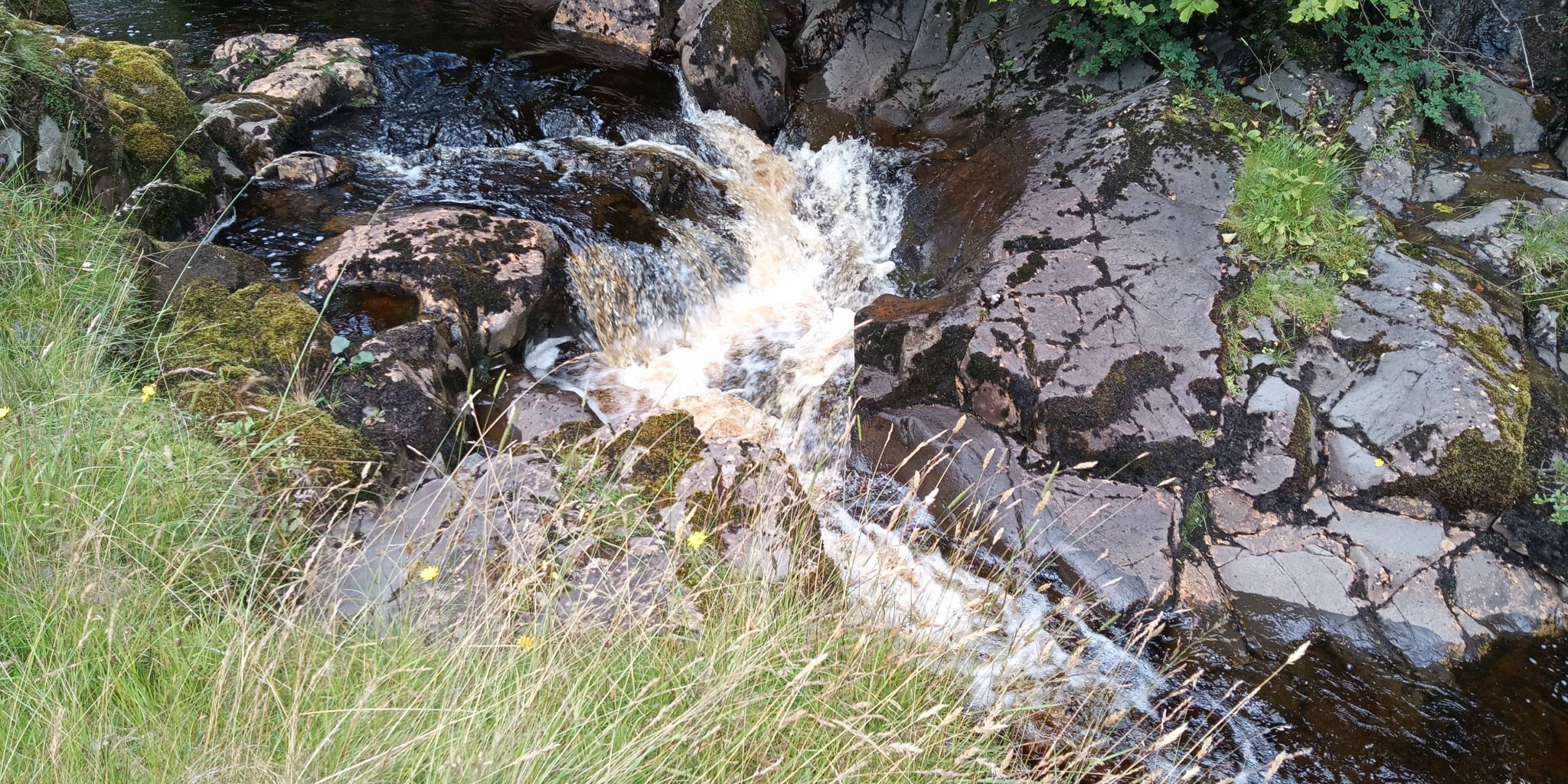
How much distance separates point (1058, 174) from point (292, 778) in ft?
18.1

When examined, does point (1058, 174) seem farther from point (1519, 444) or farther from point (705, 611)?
point (705, 611)

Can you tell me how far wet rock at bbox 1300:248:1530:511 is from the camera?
409 centimetres

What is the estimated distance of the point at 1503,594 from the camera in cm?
394

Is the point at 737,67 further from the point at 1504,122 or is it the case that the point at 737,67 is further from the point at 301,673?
the point at 301,673

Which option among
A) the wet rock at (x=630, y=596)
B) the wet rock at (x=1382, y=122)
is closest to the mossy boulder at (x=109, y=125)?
the wet rock at (x=630, y=596)

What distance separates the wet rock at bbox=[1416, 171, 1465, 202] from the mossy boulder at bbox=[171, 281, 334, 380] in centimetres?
691

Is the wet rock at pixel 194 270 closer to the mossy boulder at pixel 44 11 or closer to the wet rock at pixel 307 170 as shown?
the wet rock at pixel 307 170

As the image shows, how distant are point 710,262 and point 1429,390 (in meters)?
4.65

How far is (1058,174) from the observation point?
→ 18.6 feet

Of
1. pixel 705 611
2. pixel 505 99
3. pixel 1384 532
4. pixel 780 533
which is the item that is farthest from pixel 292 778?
pixel 505 99

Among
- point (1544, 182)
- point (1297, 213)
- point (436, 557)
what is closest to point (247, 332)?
point (436, 557)

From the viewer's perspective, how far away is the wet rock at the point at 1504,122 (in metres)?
5.84

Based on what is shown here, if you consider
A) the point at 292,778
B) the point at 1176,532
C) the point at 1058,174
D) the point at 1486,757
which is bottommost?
the point at 1486,757

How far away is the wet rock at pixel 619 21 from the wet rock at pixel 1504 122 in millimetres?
7625
